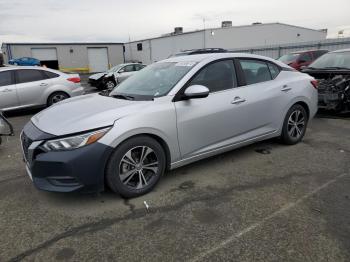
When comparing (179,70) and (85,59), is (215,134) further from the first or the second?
(85,59)

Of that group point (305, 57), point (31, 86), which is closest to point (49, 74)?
point (31, 86)

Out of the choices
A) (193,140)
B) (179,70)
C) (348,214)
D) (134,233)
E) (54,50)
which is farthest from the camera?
(54,50)

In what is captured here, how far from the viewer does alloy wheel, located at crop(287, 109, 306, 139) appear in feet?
17.2

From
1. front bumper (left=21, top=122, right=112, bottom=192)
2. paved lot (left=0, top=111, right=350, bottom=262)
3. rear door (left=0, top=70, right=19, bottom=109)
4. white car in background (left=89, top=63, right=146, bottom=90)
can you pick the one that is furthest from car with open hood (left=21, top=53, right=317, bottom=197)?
white car in background (left=89, top=63, right=146, bottom=90)

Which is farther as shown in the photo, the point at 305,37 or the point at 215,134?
the point at 305,37

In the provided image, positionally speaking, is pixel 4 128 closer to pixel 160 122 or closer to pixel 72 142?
pixel 72 142

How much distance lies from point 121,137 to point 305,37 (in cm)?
4269

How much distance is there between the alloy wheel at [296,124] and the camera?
5247 mm

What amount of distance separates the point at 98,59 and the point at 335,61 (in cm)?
3378

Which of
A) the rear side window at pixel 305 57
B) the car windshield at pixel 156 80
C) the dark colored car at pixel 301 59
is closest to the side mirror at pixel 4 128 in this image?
the car windshield at pixel 156 80

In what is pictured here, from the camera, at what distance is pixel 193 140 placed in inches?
158

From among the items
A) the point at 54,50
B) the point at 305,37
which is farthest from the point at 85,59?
the point at 305,37

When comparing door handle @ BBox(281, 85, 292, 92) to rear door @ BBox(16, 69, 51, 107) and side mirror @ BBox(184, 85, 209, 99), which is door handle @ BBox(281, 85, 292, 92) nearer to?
side mirror @ BBox(184, 85, 209, 99)

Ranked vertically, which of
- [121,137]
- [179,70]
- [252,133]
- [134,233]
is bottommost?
[134,233]
